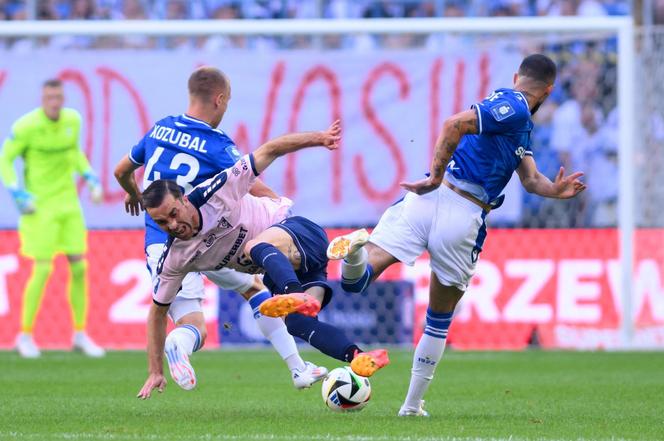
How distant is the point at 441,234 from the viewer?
741 cm

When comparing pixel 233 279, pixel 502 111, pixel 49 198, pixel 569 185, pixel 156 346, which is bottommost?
pixel 49 198

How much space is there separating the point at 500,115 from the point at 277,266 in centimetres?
146

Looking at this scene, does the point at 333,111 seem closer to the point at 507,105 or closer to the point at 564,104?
the point at 564,104

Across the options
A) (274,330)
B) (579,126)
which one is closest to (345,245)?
(274,330)

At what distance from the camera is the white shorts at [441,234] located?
24.3ft

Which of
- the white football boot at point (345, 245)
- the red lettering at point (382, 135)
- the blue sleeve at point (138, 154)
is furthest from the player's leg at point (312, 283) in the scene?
the red lettering at point (382, 135)

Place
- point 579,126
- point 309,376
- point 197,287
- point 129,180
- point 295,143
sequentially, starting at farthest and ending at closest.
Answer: point 579,126, point 197,287, point 129,180, point 309,376, point 295,143

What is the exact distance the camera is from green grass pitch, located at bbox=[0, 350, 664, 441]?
Answer: 259 inches

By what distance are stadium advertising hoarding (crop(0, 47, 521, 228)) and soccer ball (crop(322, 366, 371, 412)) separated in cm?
770

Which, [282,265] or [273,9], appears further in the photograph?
[273,9]

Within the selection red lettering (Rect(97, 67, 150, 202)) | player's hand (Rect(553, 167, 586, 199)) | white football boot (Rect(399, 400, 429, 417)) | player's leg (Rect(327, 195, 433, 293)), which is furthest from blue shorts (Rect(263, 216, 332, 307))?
red lettering (Rect(97, 67, 150, 202))

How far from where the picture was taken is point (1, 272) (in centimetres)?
1405

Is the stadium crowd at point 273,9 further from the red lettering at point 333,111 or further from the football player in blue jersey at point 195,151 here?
the football player in blue jersey at point 195,151

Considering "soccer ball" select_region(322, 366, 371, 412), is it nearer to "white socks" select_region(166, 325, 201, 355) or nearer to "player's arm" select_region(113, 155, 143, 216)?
"white socks" select_region(166, 325, 201, 355)
